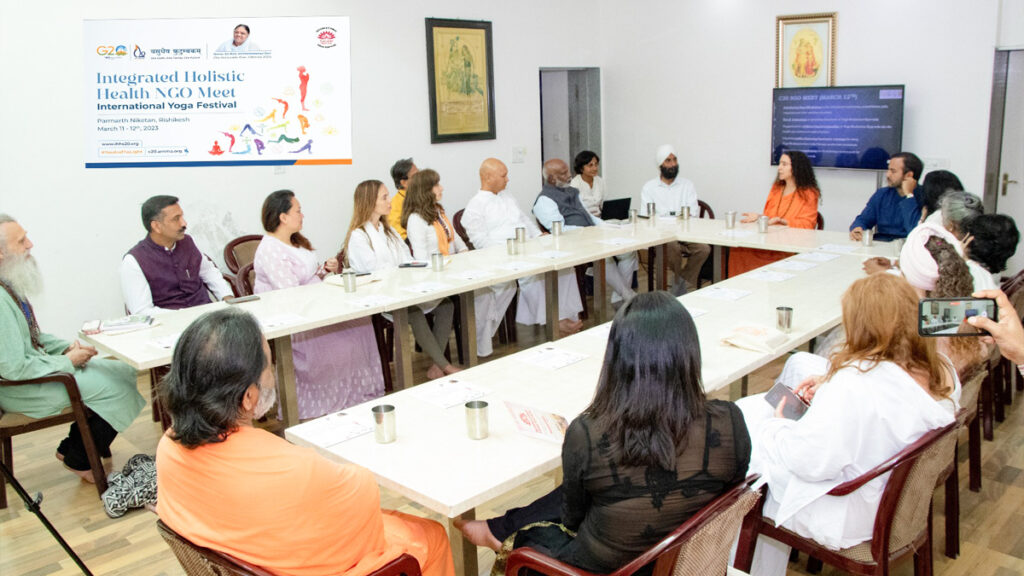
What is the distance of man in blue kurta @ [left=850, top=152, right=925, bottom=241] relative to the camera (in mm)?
5461

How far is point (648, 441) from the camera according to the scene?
1815 millimetres

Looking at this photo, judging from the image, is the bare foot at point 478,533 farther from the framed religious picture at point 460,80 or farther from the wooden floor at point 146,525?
the framed religious picture at point 460,80

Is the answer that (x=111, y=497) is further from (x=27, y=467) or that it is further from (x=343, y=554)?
(x=343, y=554)

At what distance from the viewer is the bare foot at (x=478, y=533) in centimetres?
232

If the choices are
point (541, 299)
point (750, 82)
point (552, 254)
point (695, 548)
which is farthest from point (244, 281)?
point (750, 82)

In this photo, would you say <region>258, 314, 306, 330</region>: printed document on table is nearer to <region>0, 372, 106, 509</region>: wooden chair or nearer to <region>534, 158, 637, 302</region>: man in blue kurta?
<region>0, 372, 106, 509</region>: wooden chair

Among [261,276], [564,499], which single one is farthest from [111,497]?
[564,499]

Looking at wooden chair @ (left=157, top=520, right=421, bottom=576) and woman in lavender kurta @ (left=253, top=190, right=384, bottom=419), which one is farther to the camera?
woman in lavender kurta @ (left=253, top=190, right=384, bottom=419)

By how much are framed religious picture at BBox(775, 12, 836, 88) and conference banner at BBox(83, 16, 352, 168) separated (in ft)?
12.2

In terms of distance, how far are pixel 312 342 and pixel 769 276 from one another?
245 centimetres

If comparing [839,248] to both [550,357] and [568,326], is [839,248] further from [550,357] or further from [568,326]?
[550,357]

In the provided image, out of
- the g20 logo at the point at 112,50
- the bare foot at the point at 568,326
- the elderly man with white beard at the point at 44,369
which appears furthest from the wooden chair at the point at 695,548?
the g20 logo at the point at 112,50

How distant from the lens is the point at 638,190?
8.57 m

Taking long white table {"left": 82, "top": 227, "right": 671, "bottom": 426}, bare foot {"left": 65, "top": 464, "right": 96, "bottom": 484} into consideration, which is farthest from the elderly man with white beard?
long white table {"left": 82, "top": 227, "right": 671, "bottom": 426}
